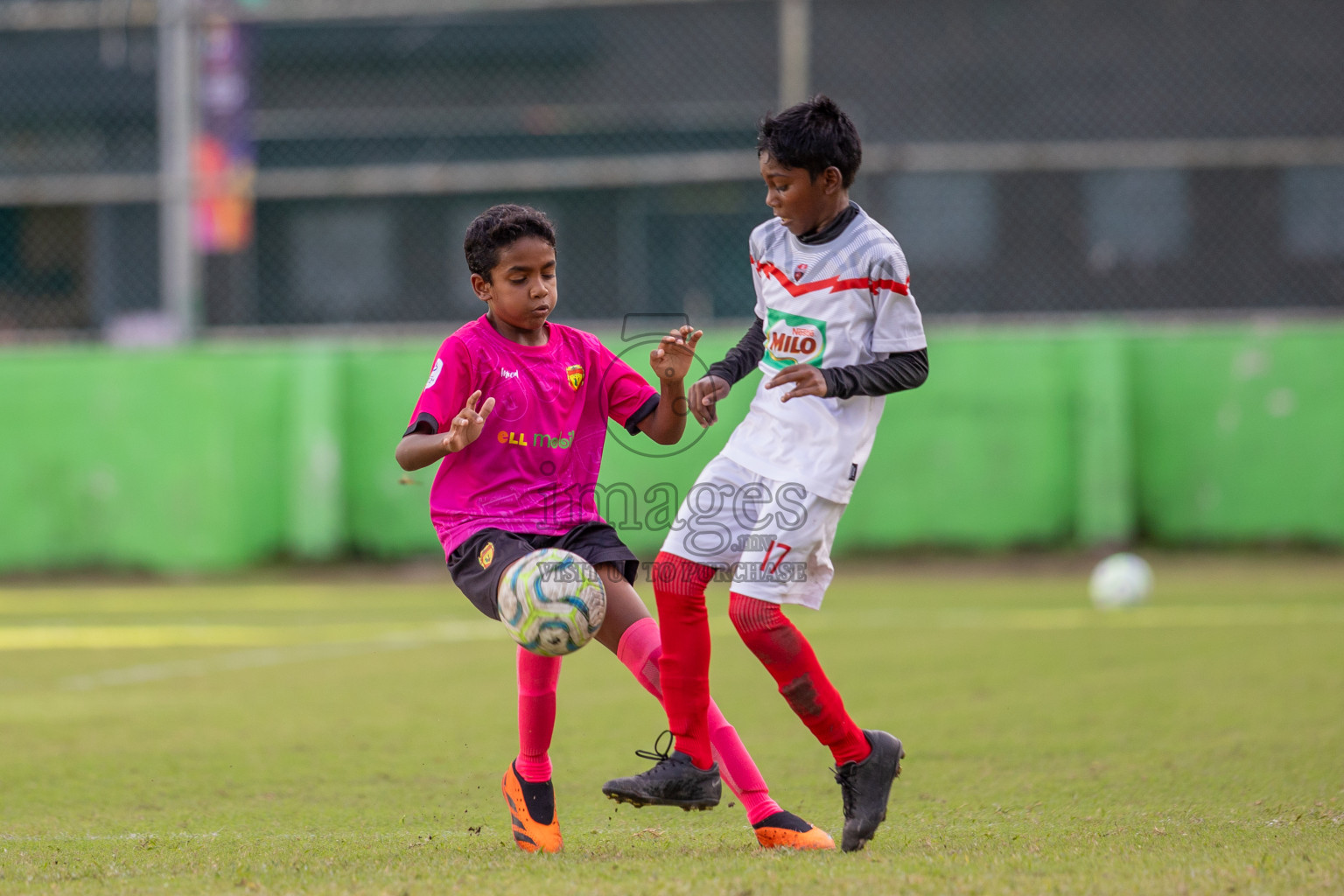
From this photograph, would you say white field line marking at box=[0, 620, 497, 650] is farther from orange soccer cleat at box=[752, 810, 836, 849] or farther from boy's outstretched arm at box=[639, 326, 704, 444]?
orange soccer cleat at box=[752, 810, 836, 849]

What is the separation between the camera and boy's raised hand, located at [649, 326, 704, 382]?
3.40m

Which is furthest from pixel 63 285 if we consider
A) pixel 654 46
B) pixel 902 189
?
pixel 902 189

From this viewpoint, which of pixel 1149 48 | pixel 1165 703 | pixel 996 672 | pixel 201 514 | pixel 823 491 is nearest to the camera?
pixel 823 491

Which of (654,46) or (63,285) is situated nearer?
(63,285)

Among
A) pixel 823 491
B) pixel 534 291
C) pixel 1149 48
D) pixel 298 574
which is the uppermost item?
pixel 1149 48

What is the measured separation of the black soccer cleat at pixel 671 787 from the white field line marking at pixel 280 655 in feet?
11.8

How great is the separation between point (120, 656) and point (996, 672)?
13.3 ft

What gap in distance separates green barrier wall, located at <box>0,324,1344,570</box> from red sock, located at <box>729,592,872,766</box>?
6283 mm

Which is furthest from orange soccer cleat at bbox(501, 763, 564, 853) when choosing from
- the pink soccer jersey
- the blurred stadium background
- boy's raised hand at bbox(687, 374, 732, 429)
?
the blurred stadium background

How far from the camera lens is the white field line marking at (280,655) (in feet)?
20.9

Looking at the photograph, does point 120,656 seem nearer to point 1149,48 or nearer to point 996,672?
point 996,672

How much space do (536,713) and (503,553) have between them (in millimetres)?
449

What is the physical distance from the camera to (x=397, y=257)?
1464 cm

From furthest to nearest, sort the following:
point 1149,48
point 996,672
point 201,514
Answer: point 1149,48 → point 201,514 → point 996,672
